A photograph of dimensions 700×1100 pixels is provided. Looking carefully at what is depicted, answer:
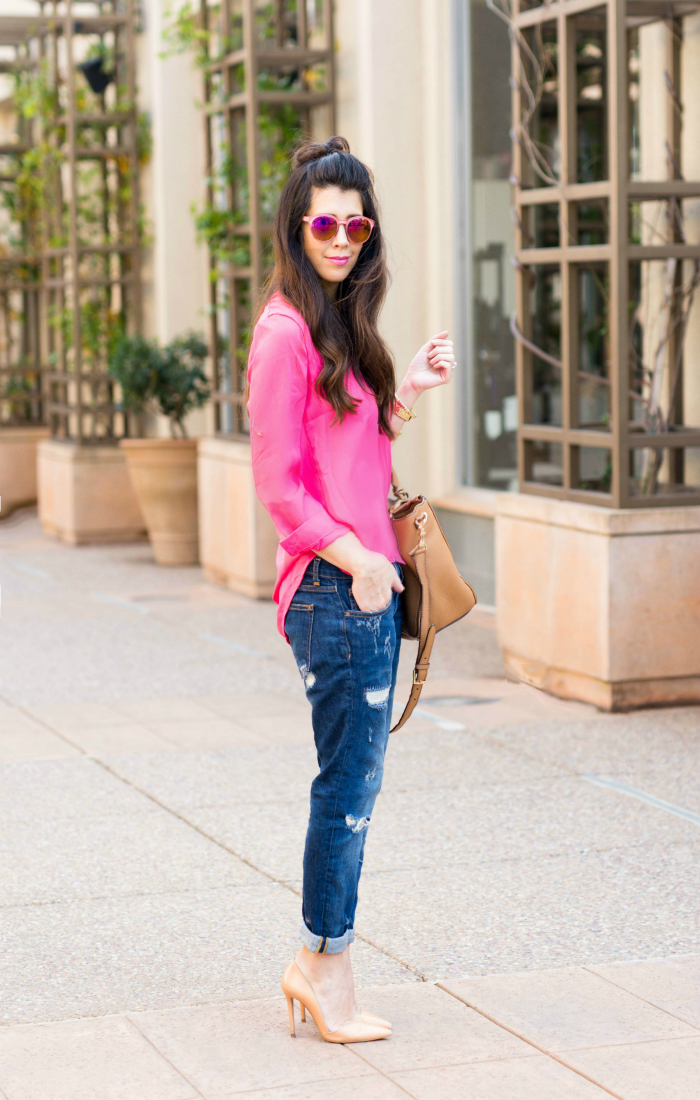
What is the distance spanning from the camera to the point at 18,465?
1723 centimetres

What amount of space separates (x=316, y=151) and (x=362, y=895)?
2158 mm

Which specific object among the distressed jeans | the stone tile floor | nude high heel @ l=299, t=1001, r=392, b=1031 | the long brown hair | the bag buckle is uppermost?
the long brown hair

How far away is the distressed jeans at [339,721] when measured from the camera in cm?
332

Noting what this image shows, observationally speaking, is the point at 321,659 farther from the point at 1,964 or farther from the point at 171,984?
the point at 1,964

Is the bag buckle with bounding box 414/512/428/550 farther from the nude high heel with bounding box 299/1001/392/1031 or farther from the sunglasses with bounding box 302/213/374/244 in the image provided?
the nude high heel with bounding box 299/1001/392/1031

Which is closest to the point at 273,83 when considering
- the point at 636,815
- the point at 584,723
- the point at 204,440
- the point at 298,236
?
the point at 204,440

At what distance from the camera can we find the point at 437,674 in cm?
804

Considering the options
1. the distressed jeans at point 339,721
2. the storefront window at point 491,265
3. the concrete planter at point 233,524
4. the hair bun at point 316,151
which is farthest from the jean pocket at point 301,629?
the concrete planter at point 233,524

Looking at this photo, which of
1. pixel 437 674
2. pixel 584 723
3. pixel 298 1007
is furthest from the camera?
pixel 437 674

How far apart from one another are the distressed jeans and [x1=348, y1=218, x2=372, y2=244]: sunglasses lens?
70cm

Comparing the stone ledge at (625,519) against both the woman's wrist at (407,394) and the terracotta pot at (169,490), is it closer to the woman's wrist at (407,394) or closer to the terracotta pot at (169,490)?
the woman's wrist at (407,394)

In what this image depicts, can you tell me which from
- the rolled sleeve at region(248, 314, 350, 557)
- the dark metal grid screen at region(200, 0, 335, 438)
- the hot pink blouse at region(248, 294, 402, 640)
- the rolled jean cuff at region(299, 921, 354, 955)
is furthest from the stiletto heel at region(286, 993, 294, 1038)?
the dark metal grid screen at region(200, 0, 335, 438)

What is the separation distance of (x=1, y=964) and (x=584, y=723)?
3.33m

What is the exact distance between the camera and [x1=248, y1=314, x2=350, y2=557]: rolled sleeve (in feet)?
10.7
